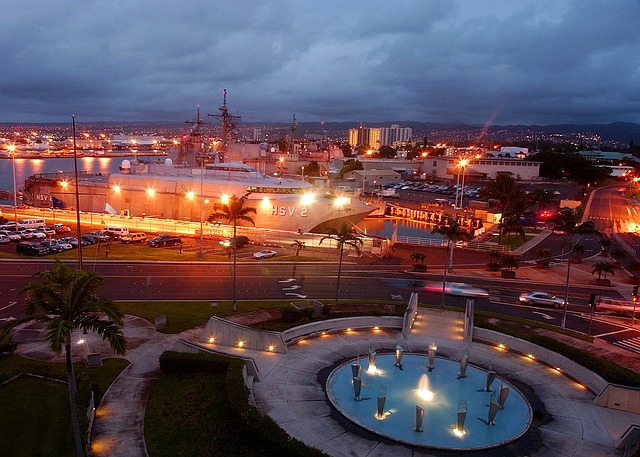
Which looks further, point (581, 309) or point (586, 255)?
point (586, 255)

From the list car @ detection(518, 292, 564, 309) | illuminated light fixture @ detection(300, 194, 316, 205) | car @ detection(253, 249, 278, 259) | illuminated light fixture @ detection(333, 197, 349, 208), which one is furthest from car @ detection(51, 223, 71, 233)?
car @ detection(518, 292, 564, 309)

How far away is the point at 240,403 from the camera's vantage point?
17.9 metres

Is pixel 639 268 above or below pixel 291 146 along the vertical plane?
below

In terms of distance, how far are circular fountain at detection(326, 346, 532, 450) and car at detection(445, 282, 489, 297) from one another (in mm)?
13783

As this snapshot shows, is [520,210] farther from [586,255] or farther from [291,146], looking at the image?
[291,146]

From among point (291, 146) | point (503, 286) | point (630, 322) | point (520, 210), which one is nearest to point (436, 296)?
point (503, 286)

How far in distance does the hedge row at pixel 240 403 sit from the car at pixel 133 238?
3416cm

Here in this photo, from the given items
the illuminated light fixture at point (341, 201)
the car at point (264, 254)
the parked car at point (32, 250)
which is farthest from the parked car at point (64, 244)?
the illuminated light fixture at point (341, 201)

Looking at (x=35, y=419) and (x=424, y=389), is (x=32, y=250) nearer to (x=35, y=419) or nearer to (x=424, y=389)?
(x=35, y=419)

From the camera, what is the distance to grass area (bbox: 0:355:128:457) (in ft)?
50.2

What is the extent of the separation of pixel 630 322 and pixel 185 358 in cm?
2967

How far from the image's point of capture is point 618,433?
60.4 feet

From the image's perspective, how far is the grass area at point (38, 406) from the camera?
15.3m

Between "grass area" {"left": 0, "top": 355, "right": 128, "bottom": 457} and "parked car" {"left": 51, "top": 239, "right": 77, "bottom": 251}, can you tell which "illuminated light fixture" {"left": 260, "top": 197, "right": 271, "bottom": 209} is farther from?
"grass area" {"left": 0, "top": 355, "right": 128, "bottom": 457}
